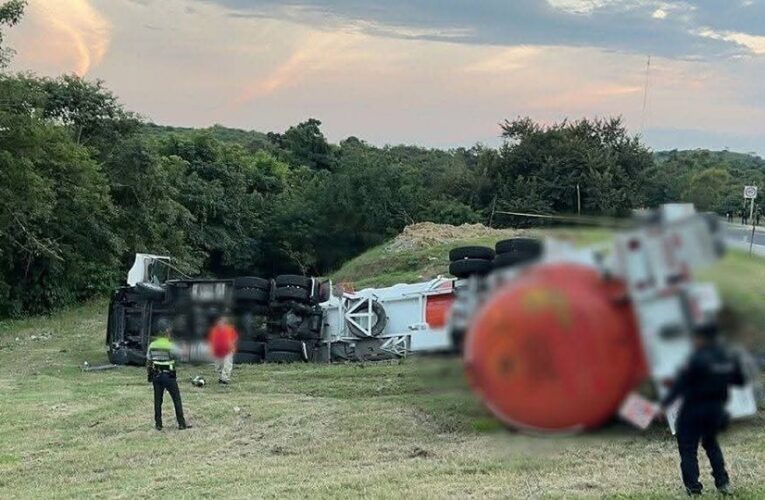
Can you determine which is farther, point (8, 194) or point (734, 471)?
point (8, 194)

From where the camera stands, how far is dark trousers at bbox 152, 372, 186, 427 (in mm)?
14984

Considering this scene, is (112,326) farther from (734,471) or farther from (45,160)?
(45,160)

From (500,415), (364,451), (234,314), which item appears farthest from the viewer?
(364,451)

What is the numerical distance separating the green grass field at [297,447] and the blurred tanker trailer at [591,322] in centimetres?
786

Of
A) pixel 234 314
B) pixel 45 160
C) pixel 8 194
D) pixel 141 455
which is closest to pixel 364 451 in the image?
pixel 141 455

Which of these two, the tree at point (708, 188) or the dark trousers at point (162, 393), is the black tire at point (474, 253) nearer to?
the tree at point (708, 188)

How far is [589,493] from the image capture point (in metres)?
11.5

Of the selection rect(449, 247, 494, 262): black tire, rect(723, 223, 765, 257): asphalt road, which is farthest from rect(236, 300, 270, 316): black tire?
rect(723, 223, 765, 257): asphalt road

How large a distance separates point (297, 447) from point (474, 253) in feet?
45.6

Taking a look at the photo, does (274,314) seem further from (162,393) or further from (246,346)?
(162,393)

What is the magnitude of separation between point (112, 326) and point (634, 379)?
1596 centimetres

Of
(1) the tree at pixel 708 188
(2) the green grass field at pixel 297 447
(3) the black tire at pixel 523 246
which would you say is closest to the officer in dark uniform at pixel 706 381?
(3) the black tire at pixel 523 246

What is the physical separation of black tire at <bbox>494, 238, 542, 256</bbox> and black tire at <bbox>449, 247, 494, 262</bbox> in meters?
0.10

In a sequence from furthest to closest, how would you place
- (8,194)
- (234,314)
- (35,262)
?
(35,262) < (8,194) < (234,314)
